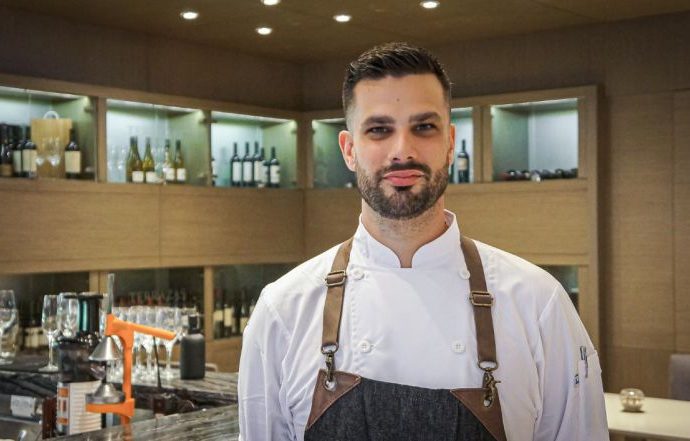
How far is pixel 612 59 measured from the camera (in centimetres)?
597

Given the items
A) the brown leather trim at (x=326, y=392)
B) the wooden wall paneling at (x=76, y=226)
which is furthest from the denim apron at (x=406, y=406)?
the wooden wall paneling at (x=76, y=226)

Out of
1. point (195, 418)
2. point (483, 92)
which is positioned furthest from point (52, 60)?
point (195, 418)

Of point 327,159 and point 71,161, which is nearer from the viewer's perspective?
point 71,161

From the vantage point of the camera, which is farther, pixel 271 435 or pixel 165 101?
pixel 165 101

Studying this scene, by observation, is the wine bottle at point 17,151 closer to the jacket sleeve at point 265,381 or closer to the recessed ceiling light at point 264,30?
the recessed ceiling light at point 264,30

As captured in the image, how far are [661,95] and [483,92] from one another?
3.74 ft

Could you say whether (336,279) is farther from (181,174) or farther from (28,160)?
(181,174)

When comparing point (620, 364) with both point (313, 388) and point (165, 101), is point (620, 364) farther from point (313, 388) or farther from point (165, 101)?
point (313, 388)

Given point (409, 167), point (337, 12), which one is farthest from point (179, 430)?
point (337, 12)

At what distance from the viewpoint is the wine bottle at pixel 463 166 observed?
6.30m

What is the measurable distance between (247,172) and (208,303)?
94 cm

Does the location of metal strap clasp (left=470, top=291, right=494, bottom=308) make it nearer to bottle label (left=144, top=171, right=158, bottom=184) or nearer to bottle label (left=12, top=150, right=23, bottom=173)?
bottle label (left=12, top=150, right=23, bottom=173)

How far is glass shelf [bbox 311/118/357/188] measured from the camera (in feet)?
22.9

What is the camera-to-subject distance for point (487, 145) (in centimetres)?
614
